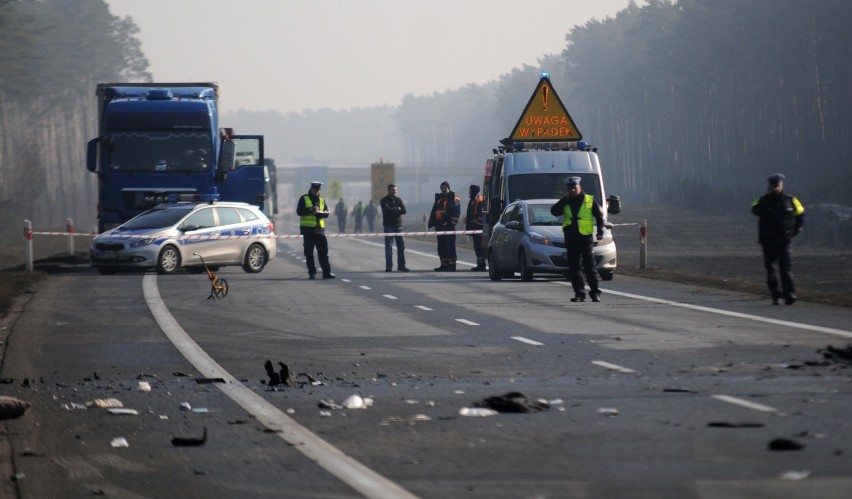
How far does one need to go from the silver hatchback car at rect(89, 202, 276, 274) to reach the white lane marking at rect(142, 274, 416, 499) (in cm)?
1462

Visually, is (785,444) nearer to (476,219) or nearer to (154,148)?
(476,219)

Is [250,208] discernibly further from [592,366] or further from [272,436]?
[272,436]

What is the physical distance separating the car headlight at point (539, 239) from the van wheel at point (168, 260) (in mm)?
8045

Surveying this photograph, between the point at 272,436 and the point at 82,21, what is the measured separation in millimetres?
89362

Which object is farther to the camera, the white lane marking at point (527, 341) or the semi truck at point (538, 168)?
the semi truck at point (538, 168)

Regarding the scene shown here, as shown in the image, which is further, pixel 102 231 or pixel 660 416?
pixel 102 231

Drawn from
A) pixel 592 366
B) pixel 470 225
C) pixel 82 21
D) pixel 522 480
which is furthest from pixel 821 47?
pixel 522 480

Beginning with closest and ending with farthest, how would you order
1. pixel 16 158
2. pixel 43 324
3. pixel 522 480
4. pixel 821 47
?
1. pixel 522 480
2. pixel 43 324
3. pixel 821 47
4. pixel 16 158

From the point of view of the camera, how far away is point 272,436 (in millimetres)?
9023

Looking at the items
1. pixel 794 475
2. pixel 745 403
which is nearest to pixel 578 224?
pixel 745 403

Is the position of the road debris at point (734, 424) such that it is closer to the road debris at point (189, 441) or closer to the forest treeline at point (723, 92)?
the road debris at point (189, 441)

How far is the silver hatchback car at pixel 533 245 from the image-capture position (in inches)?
1034

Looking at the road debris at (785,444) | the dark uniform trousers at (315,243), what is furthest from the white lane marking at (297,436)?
the dark uniform trousers at (315,243)

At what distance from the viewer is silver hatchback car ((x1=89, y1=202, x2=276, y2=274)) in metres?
30.0
